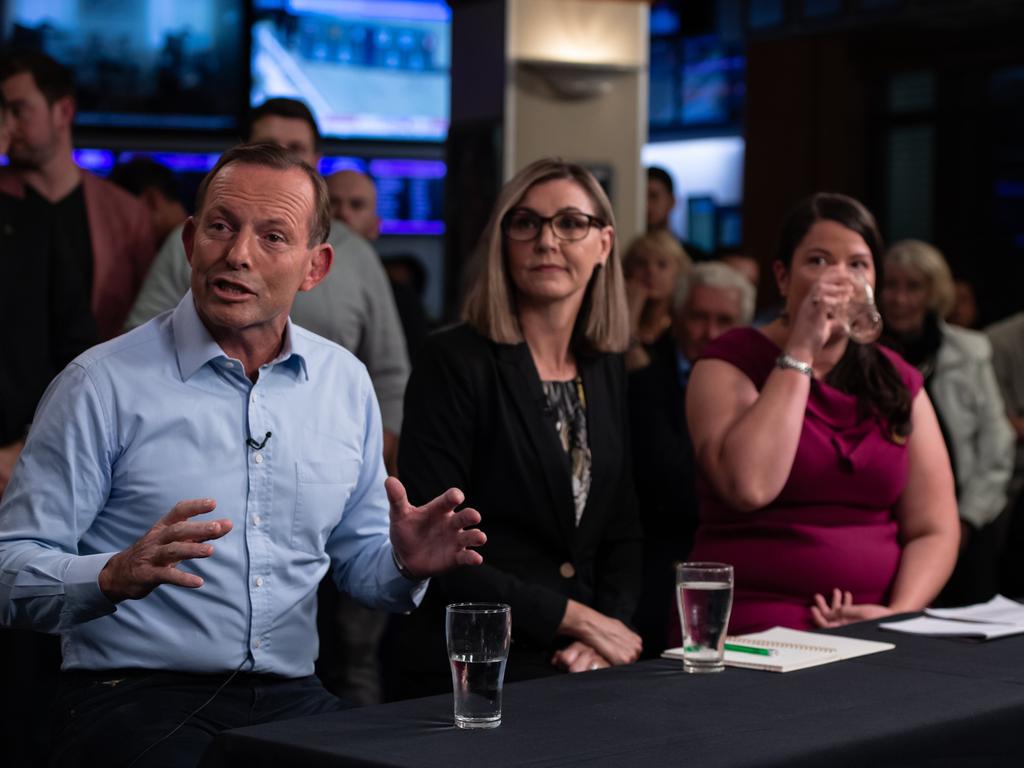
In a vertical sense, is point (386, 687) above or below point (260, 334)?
below

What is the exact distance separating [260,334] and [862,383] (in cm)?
145

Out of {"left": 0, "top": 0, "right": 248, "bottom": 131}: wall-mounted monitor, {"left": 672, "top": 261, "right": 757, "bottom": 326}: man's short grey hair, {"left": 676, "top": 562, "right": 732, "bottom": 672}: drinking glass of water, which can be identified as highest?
{"left": 0, "top": 0, "right": 248, "bottom": 131}: wall-mounted monitor

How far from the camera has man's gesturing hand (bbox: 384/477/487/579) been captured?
2.18 meters

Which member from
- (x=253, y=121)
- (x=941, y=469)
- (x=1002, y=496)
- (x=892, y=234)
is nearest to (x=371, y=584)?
(x=941, y=469)

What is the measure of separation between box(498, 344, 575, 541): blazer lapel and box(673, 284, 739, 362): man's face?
1.46 metres

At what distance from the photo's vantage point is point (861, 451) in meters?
3.12

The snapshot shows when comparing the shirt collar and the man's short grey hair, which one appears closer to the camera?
the shirt collar

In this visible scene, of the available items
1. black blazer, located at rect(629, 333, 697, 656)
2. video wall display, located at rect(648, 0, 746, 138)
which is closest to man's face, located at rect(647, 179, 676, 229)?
black blazer, located at rect(629, 333, 697, 656)

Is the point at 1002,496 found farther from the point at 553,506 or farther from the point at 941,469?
the point at 553,506

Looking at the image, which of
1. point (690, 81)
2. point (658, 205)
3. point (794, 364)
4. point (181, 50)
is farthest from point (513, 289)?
point (690, 81)

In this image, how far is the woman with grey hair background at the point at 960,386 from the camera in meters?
5.13

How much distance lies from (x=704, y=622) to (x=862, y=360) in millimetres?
1254

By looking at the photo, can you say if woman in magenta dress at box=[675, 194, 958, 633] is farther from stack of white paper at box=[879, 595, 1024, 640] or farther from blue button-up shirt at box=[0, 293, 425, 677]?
blue button-up shirt at box=[0, 293, 425, 677]

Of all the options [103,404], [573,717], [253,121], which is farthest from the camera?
[253,121]
